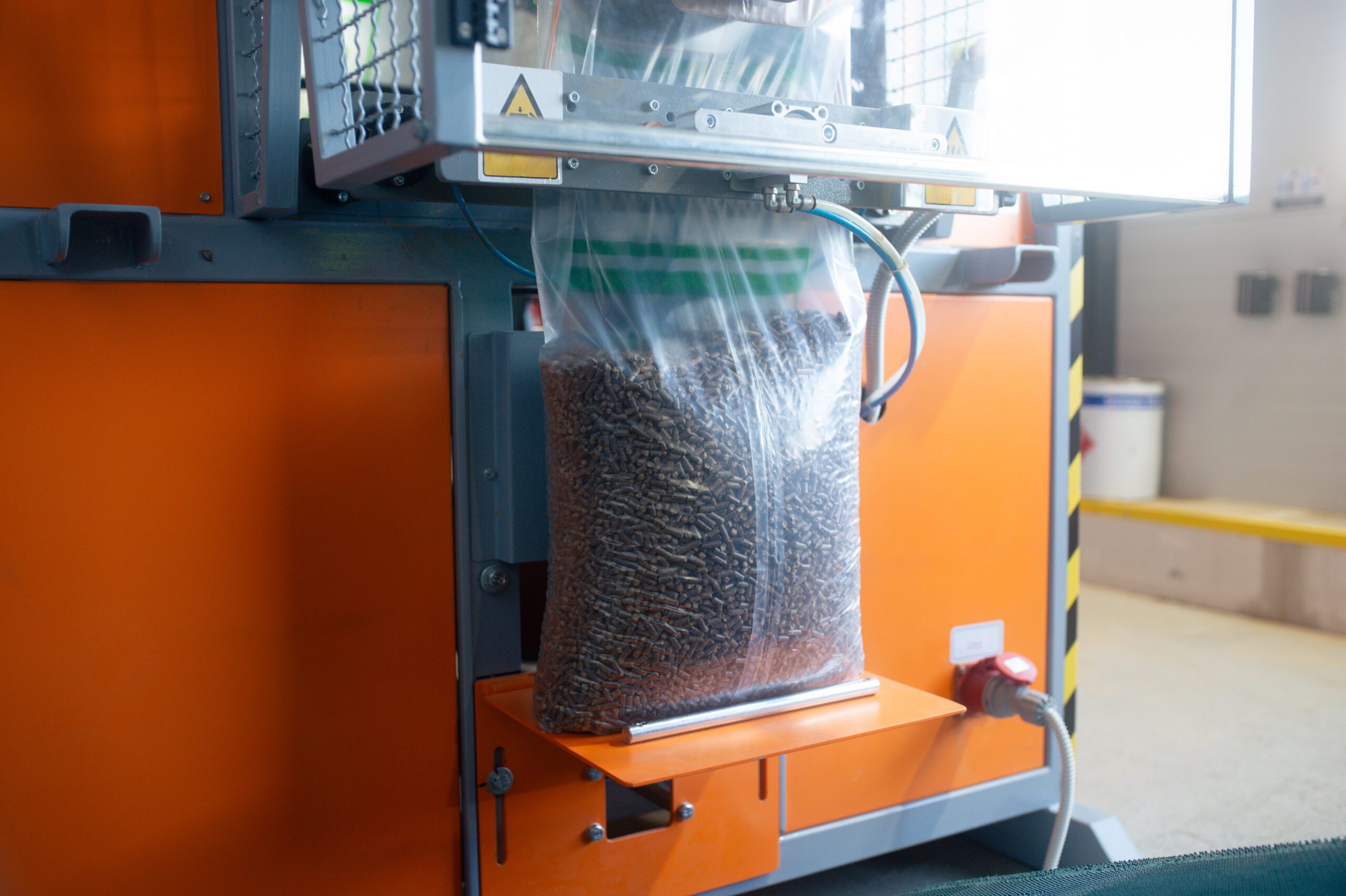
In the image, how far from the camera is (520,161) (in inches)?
30.0

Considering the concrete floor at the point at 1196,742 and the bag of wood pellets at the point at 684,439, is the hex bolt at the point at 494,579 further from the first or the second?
the concrete floor at the point at 1196,742

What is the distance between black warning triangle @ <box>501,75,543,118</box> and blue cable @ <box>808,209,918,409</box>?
23cm

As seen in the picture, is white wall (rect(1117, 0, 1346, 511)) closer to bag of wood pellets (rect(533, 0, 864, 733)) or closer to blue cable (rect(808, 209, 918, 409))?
blue cable (rect(808, 209, 918, 409))

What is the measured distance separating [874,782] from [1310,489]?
7.81ft

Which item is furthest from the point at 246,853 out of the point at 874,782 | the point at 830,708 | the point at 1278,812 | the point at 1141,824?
the point at 1278,812

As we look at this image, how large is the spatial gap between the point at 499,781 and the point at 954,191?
26.7 inches

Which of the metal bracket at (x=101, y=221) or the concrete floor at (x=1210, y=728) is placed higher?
the metal bracket at (x=101, y=221)

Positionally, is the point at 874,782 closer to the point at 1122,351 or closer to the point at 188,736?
the point at 188,736

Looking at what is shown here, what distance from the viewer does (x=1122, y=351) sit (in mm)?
3438

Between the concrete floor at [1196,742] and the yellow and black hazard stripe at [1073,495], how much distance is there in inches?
9.5

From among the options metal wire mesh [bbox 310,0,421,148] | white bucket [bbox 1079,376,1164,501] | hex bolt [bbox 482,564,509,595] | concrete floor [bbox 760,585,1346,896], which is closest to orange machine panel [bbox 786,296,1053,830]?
concrete floor [bbox 760,585,1346,896]

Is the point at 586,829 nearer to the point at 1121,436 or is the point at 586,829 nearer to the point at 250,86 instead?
the point at 250,86

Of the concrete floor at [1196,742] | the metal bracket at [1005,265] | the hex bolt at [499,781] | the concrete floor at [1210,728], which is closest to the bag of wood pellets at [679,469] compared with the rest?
the hex bolt at [499,781]

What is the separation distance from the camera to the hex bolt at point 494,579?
0.93 metres
